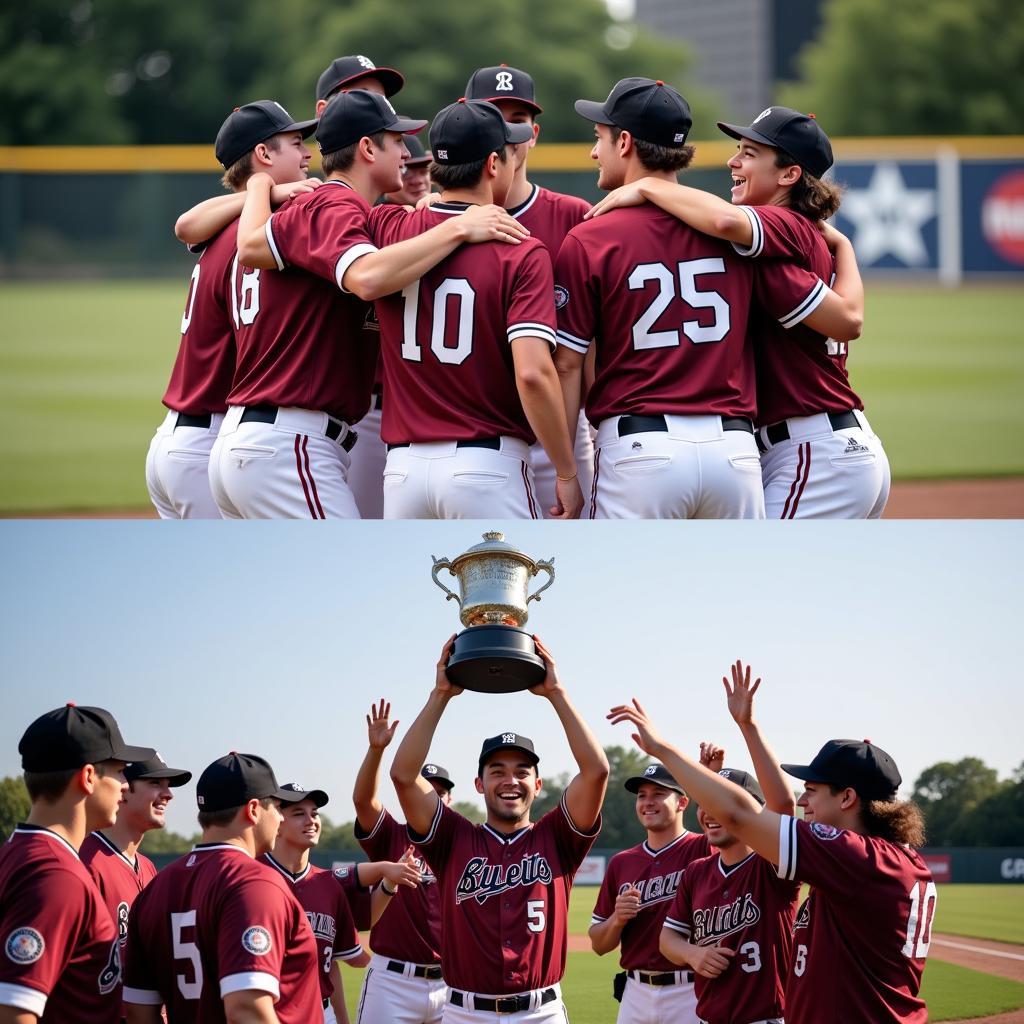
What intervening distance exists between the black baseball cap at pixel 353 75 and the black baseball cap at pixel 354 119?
24.1 inches

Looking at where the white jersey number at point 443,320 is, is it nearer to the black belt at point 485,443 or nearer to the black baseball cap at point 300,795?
the black belt at point 485,443

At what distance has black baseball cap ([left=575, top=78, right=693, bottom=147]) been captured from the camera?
4.36m

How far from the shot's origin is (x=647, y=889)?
429cm

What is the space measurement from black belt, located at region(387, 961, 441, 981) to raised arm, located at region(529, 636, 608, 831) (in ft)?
4.22

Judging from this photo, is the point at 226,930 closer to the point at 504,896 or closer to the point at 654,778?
the point at 504,896

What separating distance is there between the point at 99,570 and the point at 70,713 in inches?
36.7

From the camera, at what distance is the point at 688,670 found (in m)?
4.18

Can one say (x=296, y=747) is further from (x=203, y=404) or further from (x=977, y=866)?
(x=977, y=866)

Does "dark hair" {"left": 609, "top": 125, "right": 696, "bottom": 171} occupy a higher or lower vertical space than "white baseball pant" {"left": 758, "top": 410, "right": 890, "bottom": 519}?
higher

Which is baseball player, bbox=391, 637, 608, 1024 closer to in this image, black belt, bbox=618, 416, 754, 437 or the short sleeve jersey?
black belt, bbox=618, 416, 754, 437

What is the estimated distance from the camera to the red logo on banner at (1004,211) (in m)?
22.7

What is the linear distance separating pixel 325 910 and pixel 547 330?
6.00ft

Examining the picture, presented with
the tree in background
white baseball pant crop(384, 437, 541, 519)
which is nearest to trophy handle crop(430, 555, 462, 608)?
white baseball pant crop(384, 437, 541, 519)

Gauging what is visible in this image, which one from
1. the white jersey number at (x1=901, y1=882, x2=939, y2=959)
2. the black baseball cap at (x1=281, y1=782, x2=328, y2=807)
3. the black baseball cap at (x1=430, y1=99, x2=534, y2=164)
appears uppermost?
the black baseball cap at (x1=430, y1=99, x2=534, y2=164)
